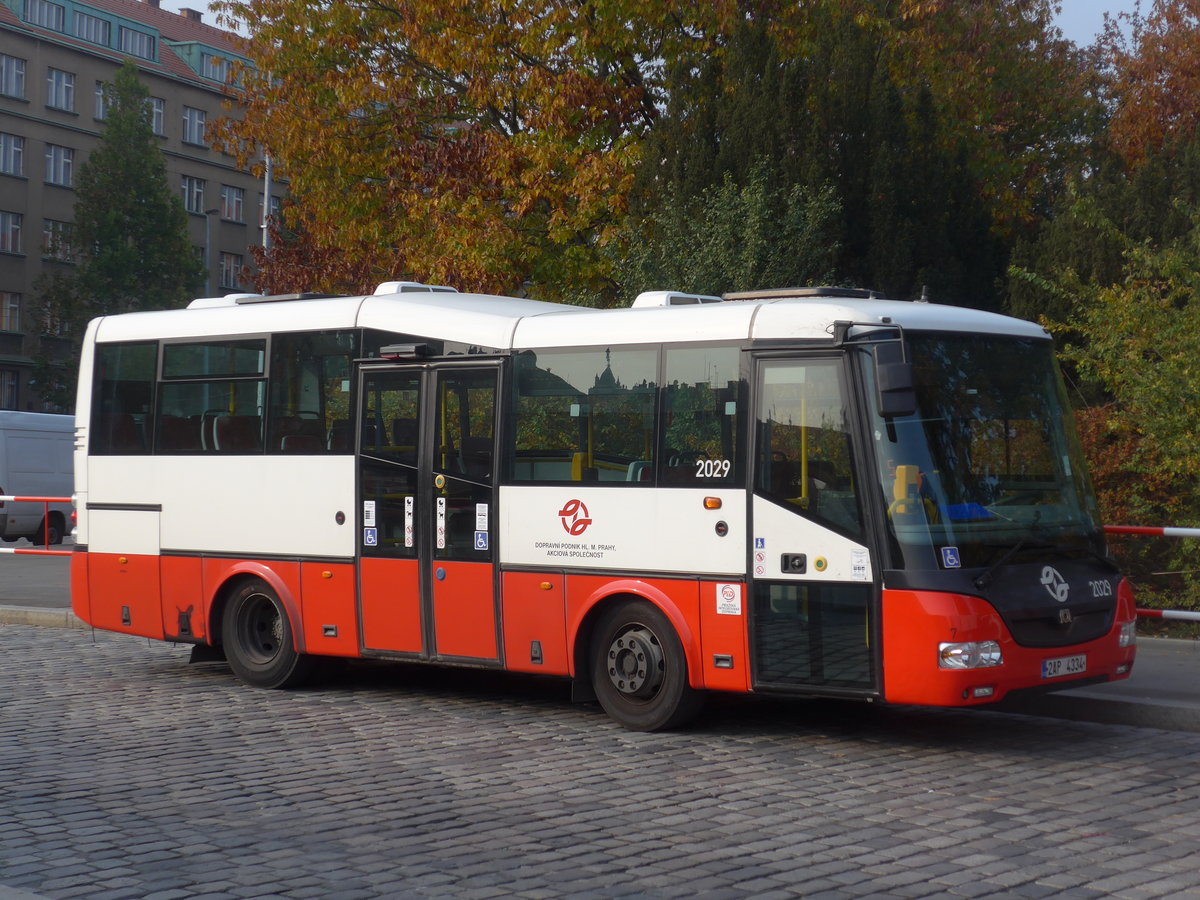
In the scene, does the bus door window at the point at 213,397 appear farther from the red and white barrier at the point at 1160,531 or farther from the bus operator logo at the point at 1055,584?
the red and white barrier at the point at 1160,531

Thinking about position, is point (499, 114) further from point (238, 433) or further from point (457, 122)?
point (238, 433)

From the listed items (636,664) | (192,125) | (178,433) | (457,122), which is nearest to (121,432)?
(178,433)

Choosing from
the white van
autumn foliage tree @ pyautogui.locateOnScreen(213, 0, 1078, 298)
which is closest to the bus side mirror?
autumn foliage tree @ pyautogui.locateOnScreen(213, 0, 1078, 298)

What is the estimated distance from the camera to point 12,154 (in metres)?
64.6

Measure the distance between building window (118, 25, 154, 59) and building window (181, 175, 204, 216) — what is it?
20.0 ft

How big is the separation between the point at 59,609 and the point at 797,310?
10.9 m

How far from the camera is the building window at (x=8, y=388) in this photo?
63719mm

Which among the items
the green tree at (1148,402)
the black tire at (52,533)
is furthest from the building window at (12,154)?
the green tree at (1148,402)

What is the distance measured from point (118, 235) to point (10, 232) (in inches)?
260

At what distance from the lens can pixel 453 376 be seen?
11148 millimetres

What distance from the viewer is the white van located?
3212 cm

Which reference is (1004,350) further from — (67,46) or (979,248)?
(67,46)

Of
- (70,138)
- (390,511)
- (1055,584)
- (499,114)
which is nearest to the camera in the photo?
(1055,584)

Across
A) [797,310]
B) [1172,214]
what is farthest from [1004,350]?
[1172,214]
